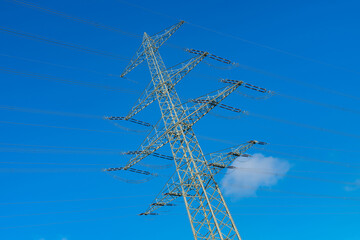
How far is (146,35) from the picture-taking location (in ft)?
104

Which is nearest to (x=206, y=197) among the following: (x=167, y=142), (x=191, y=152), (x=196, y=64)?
(x=191, y=152)

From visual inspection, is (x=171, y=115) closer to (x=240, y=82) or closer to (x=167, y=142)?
(x=167, y=142)

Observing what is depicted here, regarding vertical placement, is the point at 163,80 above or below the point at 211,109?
above

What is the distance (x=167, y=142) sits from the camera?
78.1 ft

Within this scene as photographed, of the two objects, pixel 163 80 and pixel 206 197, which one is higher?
pixel 163 80

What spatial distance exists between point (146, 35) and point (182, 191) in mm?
16655

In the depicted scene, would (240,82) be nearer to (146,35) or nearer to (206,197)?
(206,197)

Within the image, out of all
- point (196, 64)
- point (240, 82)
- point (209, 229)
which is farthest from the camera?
point (196, 64)

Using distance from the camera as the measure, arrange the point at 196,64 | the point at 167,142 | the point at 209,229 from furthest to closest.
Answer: the point at 196,64 → the point at 167,142 → the point at 209,229

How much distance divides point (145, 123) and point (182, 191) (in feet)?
34.0

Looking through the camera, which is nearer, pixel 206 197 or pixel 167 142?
pixel 206 197

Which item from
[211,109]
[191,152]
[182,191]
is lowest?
[182,191]

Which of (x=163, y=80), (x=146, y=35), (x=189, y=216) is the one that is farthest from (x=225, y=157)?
(x=146, y=35)

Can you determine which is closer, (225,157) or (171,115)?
(225,157)
